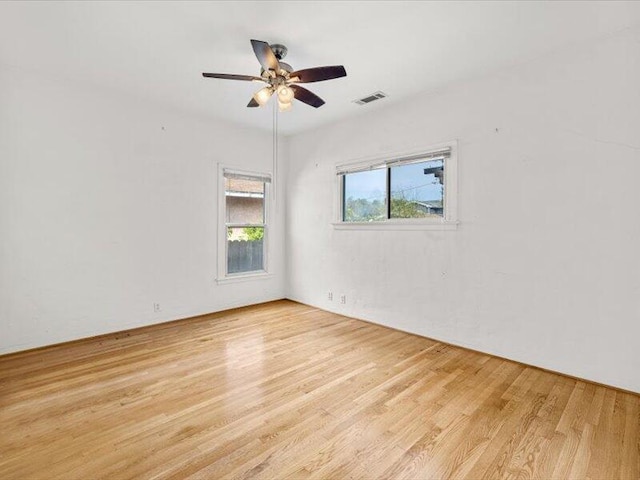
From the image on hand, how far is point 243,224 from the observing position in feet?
16.9

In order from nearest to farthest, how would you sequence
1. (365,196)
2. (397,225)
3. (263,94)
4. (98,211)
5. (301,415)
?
(301,415) < (263,94) < (98,211) < (397,225) < (365,196)

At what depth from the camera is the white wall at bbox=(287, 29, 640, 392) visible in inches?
101

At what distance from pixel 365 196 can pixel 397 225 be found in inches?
28.5

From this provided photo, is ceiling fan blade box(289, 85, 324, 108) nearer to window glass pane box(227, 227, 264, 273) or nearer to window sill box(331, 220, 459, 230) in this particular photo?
window sill box(331, 220, 459, 230)

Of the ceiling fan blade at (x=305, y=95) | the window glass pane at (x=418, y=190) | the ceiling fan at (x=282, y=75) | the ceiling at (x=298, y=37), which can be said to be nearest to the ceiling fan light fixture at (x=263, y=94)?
the ceiling fan at (x=282, y=75)

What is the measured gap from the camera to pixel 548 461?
181cm

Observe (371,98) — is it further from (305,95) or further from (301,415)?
(301,415)

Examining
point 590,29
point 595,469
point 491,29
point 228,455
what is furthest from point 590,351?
point 228,455

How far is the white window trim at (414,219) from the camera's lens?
3.52 meters

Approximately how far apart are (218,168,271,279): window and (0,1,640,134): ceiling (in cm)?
169

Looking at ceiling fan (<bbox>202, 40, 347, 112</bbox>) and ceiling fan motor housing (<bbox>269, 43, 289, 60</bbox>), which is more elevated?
ceiling fan motor housing (<bbox>269, 43, 289, 60</bbox>)

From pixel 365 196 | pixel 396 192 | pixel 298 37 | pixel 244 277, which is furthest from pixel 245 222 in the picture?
pixel 298 37

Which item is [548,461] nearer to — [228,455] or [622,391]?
[622,391]

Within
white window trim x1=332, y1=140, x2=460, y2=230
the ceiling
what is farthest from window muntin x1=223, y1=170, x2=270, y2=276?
the ceiling
